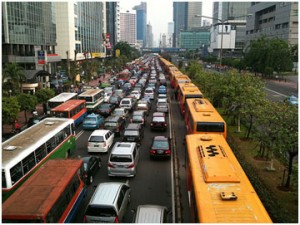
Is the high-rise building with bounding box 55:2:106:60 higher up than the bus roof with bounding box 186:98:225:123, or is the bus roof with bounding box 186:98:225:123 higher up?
the high-rise building with bounding box 55:2:106:60

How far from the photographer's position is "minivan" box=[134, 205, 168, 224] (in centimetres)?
1123

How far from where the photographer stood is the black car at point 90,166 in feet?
54.1

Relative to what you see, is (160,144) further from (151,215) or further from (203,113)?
(151,215)

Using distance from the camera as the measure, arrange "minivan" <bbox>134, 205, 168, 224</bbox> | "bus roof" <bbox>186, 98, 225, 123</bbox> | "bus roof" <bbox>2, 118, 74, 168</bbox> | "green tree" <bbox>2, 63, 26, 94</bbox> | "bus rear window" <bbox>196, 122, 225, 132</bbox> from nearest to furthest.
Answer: "minivan" <bbox>134, 205, 168, 224</bbox>
"bus roof" <bbox>2, 118, 74, 168</bbox>
"bus rear window" <bbox>196, 122, 225, 132</bbox>
"bus roof" <bbox>186, 98, 225, 123</bbox>
"green tree" <bbox>2, 63, 26, 94</bbox>

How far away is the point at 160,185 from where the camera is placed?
54.3ft

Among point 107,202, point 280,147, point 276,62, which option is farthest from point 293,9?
point 107,202

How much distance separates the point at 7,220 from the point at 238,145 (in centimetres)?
1663

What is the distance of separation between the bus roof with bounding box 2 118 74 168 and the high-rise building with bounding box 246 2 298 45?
78.4 meters

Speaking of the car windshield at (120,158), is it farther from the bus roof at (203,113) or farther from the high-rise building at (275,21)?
the high-rise building at (275,21)

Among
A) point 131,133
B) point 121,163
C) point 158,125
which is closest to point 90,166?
point 121,163

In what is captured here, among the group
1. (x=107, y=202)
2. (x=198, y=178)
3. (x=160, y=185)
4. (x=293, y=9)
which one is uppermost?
(x=293, y=9)

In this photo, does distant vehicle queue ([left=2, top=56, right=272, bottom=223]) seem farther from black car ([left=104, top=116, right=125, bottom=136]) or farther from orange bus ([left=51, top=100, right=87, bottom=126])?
orange bus ([left=51, top=100, right=87, bottom=126])

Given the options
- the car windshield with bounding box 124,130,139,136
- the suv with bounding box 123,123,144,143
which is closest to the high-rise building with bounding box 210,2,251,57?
the suv with bounding box 123,123,144,143

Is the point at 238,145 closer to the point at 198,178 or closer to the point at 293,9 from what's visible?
the point at 198,178
